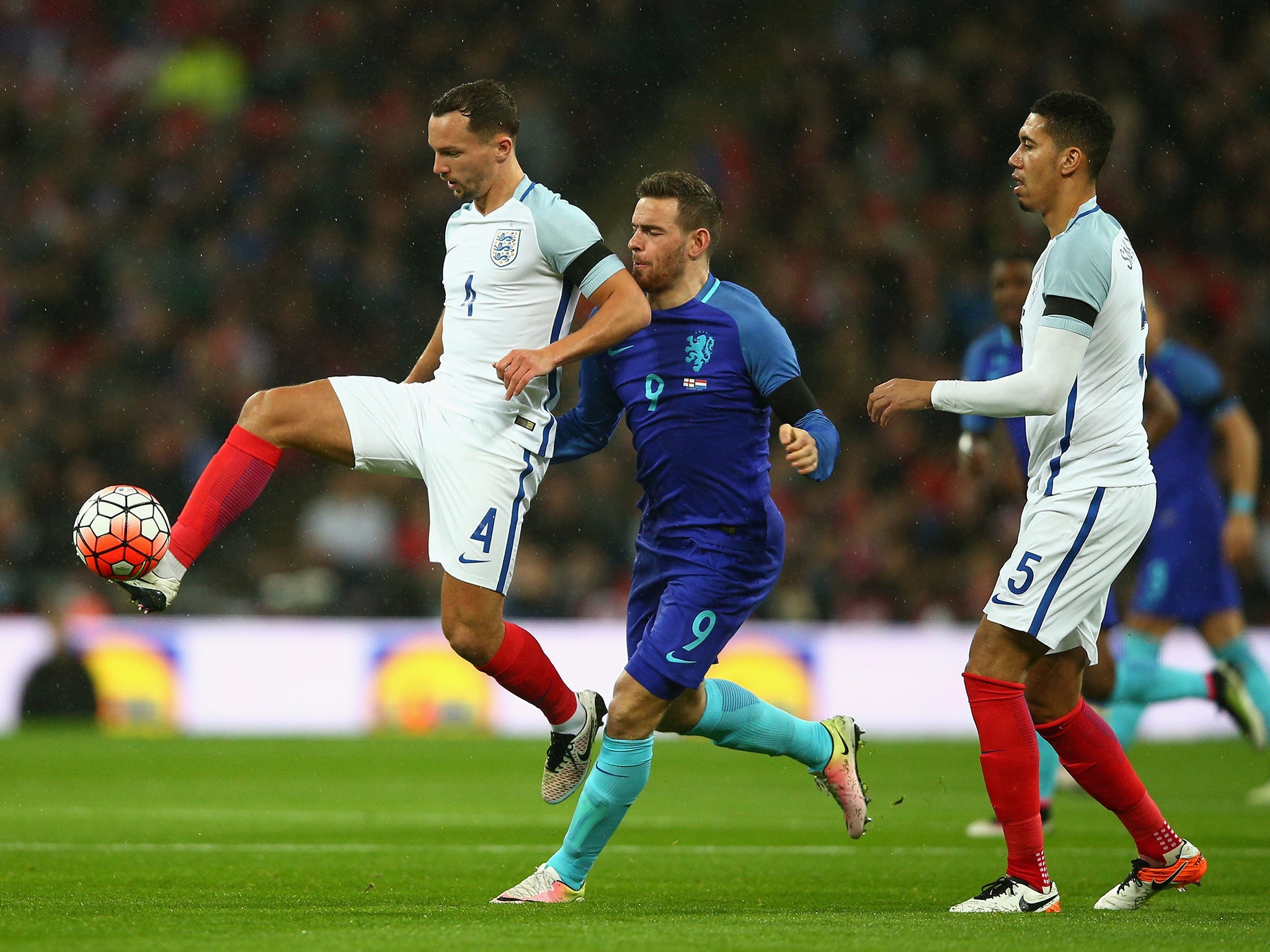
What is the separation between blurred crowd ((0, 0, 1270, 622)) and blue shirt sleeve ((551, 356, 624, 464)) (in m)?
7.71

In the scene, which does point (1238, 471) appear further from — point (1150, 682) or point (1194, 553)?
point (1150, 682)

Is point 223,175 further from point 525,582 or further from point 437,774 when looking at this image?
point 437,774

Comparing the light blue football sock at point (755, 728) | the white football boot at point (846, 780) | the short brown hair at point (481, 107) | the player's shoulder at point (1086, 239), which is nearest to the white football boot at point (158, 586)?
the short brown hair at point (481, 107)

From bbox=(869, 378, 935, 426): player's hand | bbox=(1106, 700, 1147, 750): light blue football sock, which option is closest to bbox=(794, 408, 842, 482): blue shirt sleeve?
bbox=(869, 378, 935, 426): player's hand

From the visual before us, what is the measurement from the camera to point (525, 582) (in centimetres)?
1348

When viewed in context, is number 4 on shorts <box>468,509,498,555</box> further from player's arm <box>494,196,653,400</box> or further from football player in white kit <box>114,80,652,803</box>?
player's arm <box>494,196,653,400</box>

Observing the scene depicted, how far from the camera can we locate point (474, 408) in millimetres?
5199

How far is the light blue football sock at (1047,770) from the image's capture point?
21.8 feet

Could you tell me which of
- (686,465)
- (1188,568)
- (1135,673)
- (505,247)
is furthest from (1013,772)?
(1188,568)

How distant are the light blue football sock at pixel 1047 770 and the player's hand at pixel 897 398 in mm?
2461

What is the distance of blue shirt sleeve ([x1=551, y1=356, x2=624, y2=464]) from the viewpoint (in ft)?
17.6

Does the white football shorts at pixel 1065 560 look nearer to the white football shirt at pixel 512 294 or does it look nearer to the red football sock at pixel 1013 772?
the red football sock at pixel 1013 772

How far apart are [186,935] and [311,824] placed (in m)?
3.26

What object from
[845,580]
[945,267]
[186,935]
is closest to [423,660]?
[845,580]
